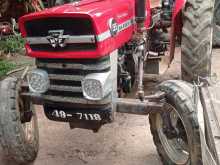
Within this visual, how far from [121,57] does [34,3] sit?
6.14m

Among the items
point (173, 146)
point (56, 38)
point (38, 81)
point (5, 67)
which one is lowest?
point (5, 67)

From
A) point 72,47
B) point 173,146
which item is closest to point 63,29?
point 72,47

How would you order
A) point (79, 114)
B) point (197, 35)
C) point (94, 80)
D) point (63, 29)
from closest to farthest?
1. point (94, 80)
2. point (63, 29)
3. point (79, 114)
4. point (197, 35)

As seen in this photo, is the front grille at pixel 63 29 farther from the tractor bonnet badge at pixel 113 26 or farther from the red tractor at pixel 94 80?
the tractor bonnet badge at pixel 113 26

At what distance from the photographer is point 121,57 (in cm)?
448

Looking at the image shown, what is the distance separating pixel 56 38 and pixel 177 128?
1.25 metres

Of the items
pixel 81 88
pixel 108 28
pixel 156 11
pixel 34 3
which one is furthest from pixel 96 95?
pixel 34 3

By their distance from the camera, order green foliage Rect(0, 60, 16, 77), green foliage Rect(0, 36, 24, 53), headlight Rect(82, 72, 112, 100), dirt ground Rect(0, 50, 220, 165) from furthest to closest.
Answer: green foliage Rect(0, 36, 24, 53) → green foliage Rect(0, 60, 16, 77) → dirt ground Rect(0, 50, 220, 165) → headlight Rect(82, 72, 112, 100)

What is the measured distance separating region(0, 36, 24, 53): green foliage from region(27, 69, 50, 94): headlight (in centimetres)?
508

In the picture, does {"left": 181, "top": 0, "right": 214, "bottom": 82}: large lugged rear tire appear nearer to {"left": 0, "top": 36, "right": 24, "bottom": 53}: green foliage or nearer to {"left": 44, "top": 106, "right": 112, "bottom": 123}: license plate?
{"left": 44, "top": 106, "right": 112, "bottom": 123}: license plate

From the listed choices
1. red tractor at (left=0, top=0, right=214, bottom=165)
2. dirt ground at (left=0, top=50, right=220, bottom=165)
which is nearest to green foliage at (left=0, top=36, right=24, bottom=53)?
dirt ground at (left=0, top=50, right=220, bottom=165)

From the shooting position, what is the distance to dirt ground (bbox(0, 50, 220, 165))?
14.9 feet

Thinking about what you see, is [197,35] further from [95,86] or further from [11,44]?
[11,44]

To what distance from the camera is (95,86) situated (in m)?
3.63
